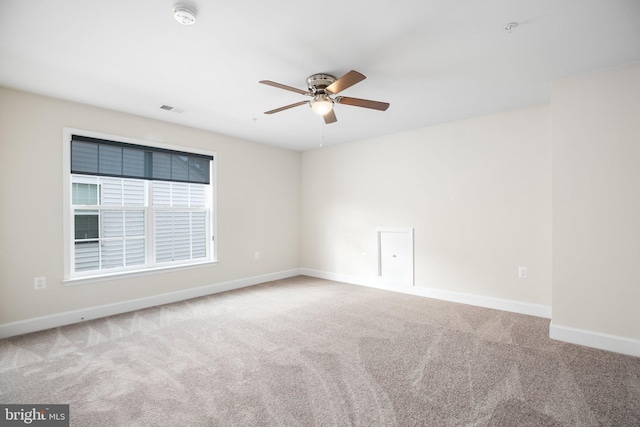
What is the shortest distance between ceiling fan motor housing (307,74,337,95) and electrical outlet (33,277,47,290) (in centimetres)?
339

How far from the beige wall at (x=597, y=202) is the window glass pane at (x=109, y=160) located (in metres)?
4.80

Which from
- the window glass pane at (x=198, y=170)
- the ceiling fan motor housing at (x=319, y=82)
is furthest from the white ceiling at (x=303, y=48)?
the window glass pane at (x=198, y=170)

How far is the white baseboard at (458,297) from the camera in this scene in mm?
3547

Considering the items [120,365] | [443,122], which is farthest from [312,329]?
[443,122]

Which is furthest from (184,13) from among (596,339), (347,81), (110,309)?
(596,339)

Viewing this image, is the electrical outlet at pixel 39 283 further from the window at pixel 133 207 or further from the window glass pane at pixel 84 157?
the window glass pane at pixel 84 157

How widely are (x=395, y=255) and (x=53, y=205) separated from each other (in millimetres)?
4388

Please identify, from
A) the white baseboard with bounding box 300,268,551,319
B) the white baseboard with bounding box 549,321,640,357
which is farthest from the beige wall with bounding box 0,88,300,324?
the white baseboard with bounding box 549,321,640,357

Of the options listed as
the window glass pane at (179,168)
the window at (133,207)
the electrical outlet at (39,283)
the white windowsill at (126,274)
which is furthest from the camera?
the window glass pane at (179,168)

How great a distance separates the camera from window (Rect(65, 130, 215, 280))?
349 cm

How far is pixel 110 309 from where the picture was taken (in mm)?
3609

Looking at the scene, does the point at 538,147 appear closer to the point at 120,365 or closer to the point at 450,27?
the point at 450,27

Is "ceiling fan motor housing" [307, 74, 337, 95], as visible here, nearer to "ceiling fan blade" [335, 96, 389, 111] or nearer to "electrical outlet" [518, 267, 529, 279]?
"ceiling fan blade" [335, 96, 389, 111]

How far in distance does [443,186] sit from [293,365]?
3.13 metres
